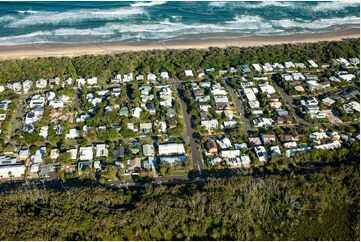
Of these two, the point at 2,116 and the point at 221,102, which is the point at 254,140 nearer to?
the point at 221,102

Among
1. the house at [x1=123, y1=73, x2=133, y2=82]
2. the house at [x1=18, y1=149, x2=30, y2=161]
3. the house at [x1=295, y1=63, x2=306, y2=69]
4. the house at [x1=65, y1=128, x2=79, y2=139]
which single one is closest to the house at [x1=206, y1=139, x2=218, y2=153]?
the house at [x1=65, y1=128, x2=79, y2=139]

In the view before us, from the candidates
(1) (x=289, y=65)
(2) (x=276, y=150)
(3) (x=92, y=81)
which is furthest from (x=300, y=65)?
(3) (x=92, y=81)

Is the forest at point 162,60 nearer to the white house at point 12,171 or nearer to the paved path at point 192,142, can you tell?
the paved path at point 192,142

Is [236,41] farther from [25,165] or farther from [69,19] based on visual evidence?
[25,165]

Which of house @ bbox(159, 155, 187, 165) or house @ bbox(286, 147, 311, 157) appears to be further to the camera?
house @ bbox(286, 147, 311, 157)

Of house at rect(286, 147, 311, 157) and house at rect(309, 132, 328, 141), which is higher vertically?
house at rect(309, 132, 328, 141)

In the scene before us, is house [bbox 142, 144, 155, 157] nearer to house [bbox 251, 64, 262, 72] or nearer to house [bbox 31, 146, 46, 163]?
house [bbox 31, 146, 46, 163]

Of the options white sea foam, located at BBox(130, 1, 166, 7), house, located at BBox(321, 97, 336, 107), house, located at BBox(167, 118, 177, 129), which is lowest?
house, located at BBox(167, 118, 177, 129)
